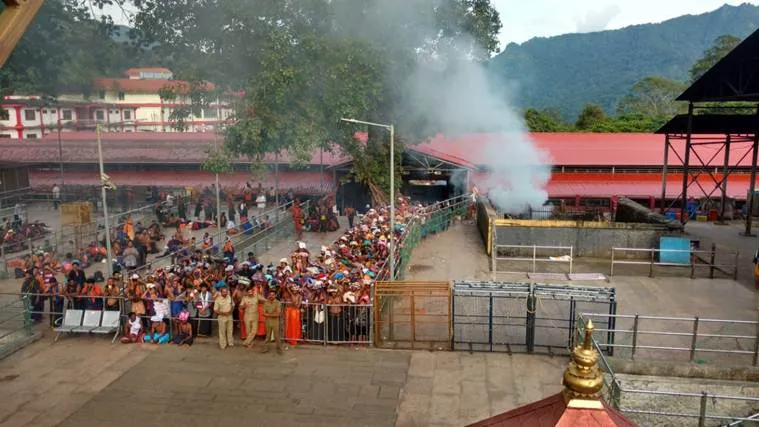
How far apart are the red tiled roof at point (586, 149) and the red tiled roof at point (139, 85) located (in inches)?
439

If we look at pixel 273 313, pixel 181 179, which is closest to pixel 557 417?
Result: pixel 273 313

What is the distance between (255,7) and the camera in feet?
69.8

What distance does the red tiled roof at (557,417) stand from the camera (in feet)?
9.43

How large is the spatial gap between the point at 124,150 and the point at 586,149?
87.0 ft

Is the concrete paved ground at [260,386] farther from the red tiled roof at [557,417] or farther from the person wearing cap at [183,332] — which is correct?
the red tiled roof at [557,417]

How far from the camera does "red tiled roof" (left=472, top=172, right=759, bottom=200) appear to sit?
96.1ft

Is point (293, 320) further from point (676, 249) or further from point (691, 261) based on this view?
point (691, 261)

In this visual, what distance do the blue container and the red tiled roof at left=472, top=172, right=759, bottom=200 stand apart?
1063 centimetres

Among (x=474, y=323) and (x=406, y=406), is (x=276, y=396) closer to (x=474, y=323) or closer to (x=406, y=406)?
(x=406, y=406)

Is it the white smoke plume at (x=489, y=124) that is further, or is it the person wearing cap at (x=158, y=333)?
the white smoke plume at (x=489, y=124)

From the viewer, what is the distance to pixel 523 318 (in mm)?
12312

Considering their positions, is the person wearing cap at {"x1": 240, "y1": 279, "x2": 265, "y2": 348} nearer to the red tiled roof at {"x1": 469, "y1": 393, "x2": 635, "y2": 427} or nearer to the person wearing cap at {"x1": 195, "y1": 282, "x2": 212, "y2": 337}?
the person wearing cap at {"x1": 195, "y1": 282, "x2": 212, "y2": 337}

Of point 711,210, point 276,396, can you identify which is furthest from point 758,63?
point 276,396

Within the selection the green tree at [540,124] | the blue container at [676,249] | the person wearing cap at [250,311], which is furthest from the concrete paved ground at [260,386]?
the green tree at [540,124]
